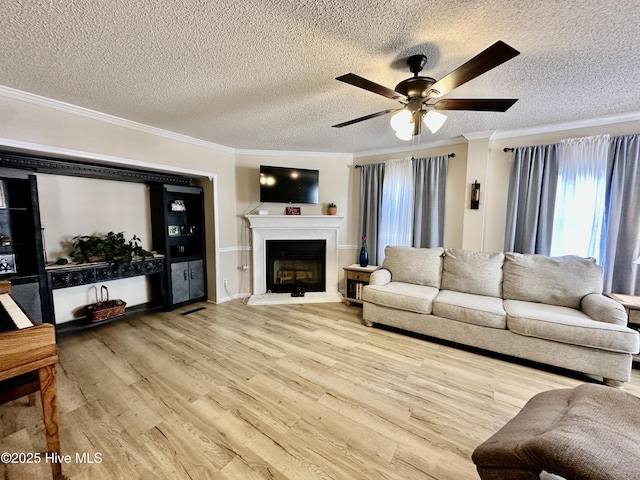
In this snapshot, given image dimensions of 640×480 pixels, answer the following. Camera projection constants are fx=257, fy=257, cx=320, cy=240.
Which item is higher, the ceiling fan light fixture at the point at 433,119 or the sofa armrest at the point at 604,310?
the ceiling fan light fixture at the point at 433,119

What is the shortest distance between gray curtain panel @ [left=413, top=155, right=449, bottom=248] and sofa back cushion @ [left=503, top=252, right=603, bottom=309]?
1.01 meters

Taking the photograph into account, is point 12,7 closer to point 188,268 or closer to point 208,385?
point 208,385

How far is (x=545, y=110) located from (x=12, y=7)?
13.3 feet

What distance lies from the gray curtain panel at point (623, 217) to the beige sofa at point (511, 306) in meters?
0.35

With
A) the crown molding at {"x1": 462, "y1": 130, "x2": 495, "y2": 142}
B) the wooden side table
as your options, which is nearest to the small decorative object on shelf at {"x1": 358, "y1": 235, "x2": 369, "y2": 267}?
the wooden side table

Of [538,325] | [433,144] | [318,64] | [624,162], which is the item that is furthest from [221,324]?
[624,162]

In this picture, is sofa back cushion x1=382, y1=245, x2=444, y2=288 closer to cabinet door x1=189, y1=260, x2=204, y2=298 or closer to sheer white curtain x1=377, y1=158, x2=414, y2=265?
sheer white curtain x1=377, y1=158, x2=414, y2=265

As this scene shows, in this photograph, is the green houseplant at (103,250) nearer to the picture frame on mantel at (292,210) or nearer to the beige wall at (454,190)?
the picture frame on mantel at (292,210)

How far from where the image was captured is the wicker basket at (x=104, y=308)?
9.83 ft

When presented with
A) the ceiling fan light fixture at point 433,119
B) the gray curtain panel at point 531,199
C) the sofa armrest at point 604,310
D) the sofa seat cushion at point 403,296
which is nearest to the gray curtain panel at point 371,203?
the sofa seat cushion at point 403,296

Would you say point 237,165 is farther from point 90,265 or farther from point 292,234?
point 90,265

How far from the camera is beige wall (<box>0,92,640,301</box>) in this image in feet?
8.07

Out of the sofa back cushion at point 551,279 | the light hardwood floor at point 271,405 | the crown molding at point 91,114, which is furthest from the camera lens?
the sofa back cushion at point 551,279

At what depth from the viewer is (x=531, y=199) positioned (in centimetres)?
312
